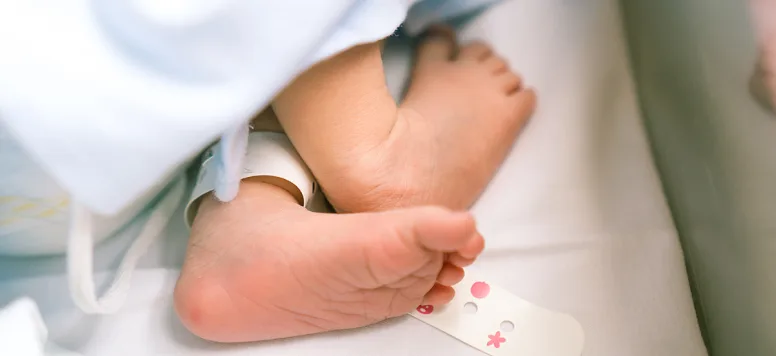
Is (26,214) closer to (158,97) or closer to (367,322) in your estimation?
(158,97)

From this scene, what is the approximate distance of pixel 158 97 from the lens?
0.45 m

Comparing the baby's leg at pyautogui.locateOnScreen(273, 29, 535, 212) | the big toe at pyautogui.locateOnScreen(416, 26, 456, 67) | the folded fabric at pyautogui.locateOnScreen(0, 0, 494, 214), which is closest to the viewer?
the folded fabric at pyautogui.locateOnScreen(0, 0, 494, 214)

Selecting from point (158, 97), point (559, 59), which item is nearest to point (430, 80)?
point (559, 59)

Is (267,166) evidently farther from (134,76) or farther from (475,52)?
(475,52)

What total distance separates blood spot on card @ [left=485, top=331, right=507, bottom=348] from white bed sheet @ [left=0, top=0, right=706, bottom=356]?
0.07ft

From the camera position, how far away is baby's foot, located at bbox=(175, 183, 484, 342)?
44cm

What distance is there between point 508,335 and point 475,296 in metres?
0.04

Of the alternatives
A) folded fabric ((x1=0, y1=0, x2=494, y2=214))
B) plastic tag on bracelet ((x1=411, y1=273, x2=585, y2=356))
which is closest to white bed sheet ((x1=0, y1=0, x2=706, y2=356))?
plastic tag on bracelet ((x1=411, y1=273, x2=585, y2=356))

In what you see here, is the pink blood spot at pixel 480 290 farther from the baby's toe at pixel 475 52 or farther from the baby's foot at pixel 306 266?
the baby's toe at pixel 475 52

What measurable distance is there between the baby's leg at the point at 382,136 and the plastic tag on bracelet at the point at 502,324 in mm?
80

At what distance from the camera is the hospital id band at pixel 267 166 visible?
1.80 ft

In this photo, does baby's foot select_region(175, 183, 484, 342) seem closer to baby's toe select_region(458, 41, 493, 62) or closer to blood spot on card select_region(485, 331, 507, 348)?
blood spot on card select_region(485, 331, 507, 348)

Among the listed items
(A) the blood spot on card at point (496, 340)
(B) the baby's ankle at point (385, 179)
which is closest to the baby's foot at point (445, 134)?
(B) the baby's ankle at point (385, 179)

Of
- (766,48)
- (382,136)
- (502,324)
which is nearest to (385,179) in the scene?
(382,136)
